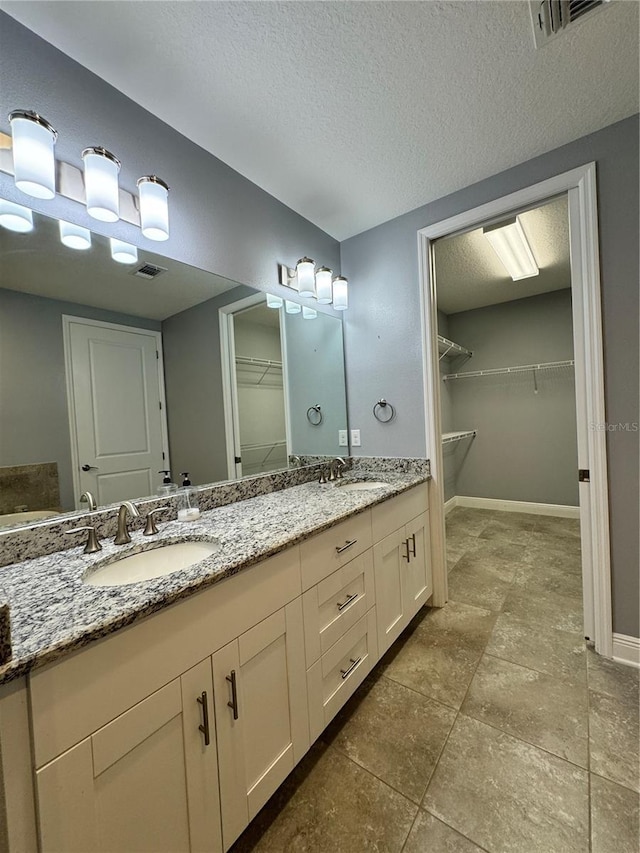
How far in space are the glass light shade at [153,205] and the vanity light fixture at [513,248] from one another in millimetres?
1872

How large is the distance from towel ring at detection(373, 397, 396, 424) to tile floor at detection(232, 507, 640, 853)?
4.04 feet

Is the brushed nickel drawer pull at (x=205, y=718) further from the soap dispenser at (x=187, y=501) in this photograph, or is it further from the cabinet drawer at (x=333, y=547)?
the soap dispenser at (x=187, y=501)

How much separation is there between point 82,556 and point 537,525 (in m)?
3.87

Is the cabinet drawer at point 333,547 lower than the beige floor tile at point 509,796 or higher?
higher

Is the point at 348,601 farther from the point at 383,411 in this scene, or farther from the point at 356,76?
the point at 356,76

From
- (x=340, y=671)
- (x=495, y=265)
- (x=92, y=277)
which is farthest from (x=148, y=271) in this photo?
(x=495, y=265)

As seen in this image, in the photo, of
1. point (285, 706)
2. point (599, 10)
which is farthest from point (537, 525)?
point (599, 10)

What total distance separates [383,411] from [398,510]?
736mm

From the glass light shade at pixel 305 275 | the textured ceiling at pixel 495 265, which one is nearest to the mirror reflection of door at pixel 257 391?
the glass light shade at pixel 305 275

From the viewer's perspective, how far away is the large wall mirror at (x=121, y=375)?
1059 mm

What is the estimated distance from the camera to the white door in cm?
118

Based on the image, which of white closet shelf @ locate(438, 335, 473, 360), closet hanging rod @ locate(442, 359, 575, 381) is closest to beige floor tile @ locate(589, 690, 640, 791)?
white closet shelf @ locate(438, 335, 473, 360)

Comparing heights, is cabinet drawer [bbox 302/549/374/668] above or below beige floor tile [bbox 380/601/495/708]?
above

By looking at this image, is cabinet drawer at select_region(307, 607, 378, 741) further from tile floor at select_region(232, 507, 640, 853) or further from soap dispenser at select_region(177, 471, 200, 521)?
soap dispenser at select_region(177, 471, 200, 521)
